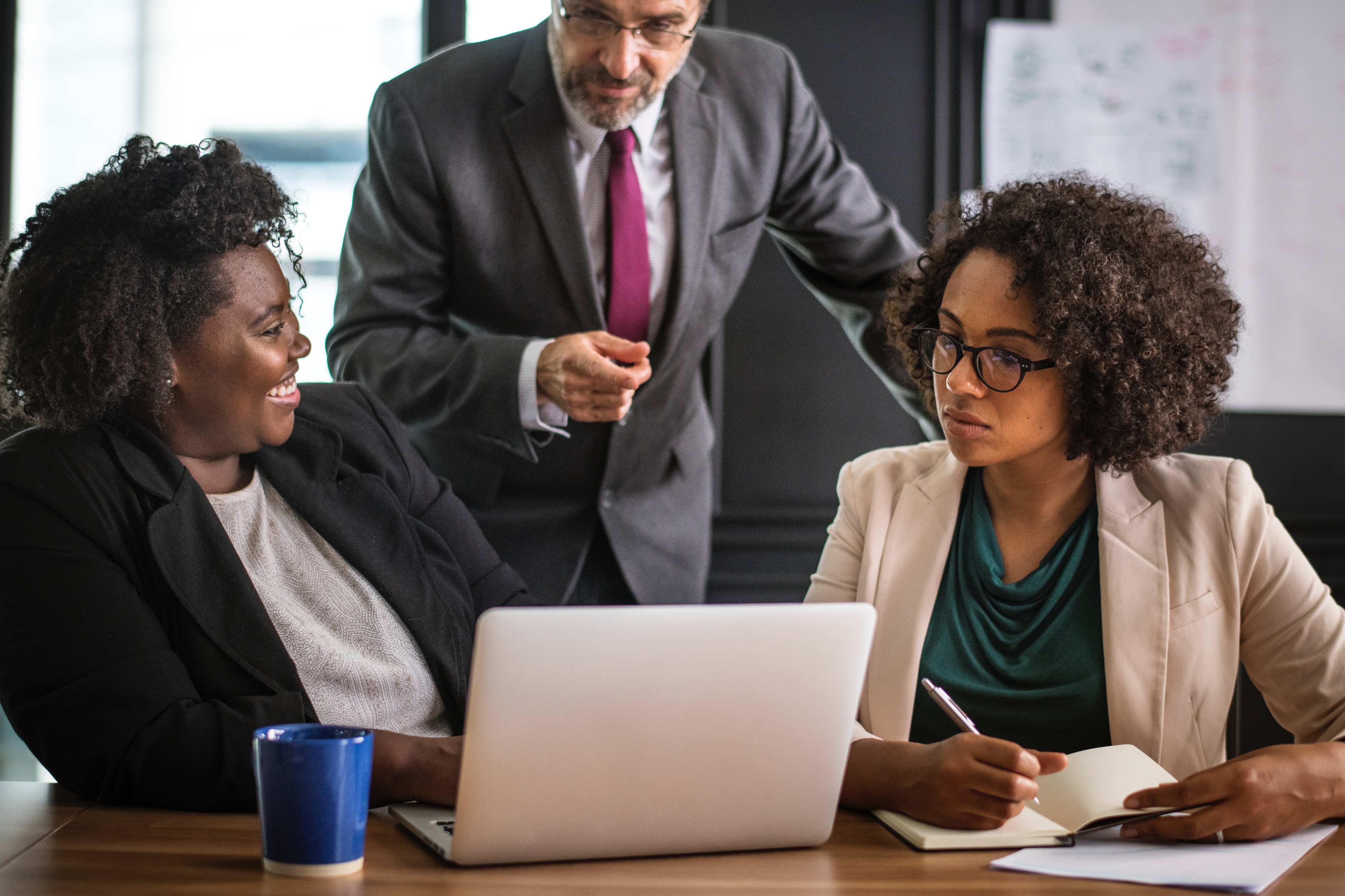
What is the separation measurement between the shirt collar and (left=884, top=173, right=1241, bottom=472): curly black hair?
0.70 metres

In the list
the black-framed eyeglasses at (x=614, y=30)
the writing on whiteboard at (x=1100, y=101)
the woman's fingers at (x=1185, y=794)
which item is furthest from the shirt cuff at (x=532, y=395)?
the writing on whiteboard at (x=1100, y=101)

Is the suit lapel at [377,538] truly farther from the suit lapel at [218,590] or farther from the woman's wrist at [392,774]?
the woman's wrist at [392,774]

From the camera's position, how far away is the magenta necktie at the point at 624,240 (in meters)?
2.14

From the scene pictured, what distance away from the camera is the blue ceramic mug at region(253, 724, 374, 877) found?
3.03 ft

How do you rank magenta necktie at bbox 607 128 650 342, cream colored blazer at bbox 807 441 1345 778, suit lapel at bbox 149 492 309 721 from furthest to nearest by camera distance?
magenta necktie at bbox 607 128 650 342 → cream colored blazer at bbox 807 441 1345 778 → suit lapel at bbox 149 492 309 721

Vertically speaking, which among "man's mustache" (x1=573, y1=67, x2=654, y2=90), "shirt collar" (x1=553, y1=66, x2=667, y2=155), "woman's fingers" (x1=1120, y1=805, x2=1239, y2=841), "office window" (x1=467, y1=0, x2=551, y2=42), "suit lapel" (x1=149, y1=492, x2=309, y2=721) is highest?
"office window" (x1=467, y1=0, x2=551, y2=42)

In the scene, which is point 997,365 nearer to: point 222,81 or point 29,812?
point 29,812

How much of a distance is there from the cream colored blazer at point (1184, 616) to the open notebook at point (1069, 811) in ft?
1.04

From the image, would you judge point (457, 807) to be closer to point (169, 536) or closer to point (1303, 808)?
point (169, 536)

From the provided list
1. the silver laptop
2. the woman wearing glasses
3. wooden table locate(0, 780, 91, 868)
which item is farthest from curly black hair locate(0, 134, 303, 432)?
the woman wearing glasses

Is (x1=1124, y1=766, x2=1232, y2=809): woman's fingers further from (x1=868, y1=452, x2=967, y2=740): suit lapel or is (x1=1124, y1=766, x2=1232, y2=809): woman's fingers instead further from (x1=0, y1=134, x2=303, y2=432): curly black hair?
(x1=0, y1=134, x2=303, y2=432): curly black hair

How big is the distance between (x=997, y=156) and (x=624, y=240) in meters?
1.23

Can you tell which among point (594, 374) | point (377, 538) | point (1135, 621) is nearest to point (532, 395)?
point (594, 374)

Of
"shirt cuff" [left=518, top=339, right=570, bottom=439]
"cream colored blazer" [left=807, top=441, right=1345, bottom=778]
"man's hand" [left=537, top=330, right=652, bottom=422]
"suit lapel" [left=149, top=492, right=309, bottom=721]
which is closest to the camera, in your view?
"suit lapel" [left=149, top=492, right=309, bottom=721]
